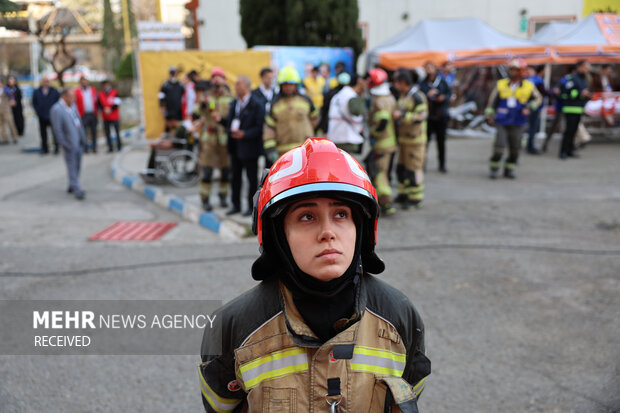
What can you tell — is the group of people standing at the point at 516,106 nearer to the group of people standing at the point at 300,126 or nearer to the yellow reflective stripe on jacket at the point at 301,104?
the group of people standing at the point at 300,126

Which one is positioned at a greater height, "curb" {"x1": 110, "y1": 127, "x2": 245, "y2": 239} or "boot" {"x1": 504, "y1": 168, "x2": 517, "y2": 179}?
"boot" {"x1": 504, "y1": 168, "x2": 517, "y2": 179}

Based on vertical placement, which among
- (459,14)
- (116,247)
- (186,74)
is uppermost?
(459,14)

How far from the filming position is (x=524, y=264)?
18.9 feet

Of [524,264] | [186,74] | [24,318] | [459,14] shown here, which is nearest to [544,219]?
[524,264]

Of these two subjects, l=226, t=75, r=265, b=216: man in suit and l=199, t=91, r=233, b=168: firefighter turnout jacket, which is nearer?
l=226, t=75, r=265, b=216: man in suit

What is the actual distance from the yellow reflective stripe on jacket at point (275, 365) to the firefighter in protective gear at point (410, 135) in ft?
21.4

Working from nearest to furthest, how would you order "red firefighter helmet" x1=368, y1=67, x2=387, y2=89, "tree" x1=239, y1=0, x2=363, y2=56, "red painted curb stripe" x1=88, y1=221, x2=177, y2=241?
1. "red painted curb stripe" x1=88, y1=221, x2=177, y2=241
2. "red firefighter helmet" x1=368, y1=67, x2=387, y2=89
3. "tree" x1=239, y1=0, x2=363, y2=56

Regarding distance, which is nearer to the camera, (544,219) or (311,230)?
(311,230)

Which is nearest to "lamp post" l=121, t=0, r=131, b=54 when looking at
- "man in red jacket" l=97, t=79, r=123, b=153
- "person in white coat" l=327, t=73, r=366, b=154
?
"man in red jacket" l=97, t=79, r=123, b=153

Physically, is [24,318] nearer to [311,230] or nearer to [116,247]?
[116,247]

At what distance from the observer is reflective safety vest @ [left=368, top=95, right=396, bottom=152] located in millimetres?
7602

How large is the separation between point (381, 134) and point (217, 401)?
248 inches

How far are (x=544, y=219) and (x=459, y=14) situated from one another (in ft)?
61.7

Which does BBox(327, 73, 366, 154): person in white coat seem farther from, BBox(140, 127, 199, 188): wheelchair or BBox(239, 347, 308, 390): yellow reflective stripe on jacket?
BBox(239, 347, 308, 390): yellow reflective stripe on jacket
